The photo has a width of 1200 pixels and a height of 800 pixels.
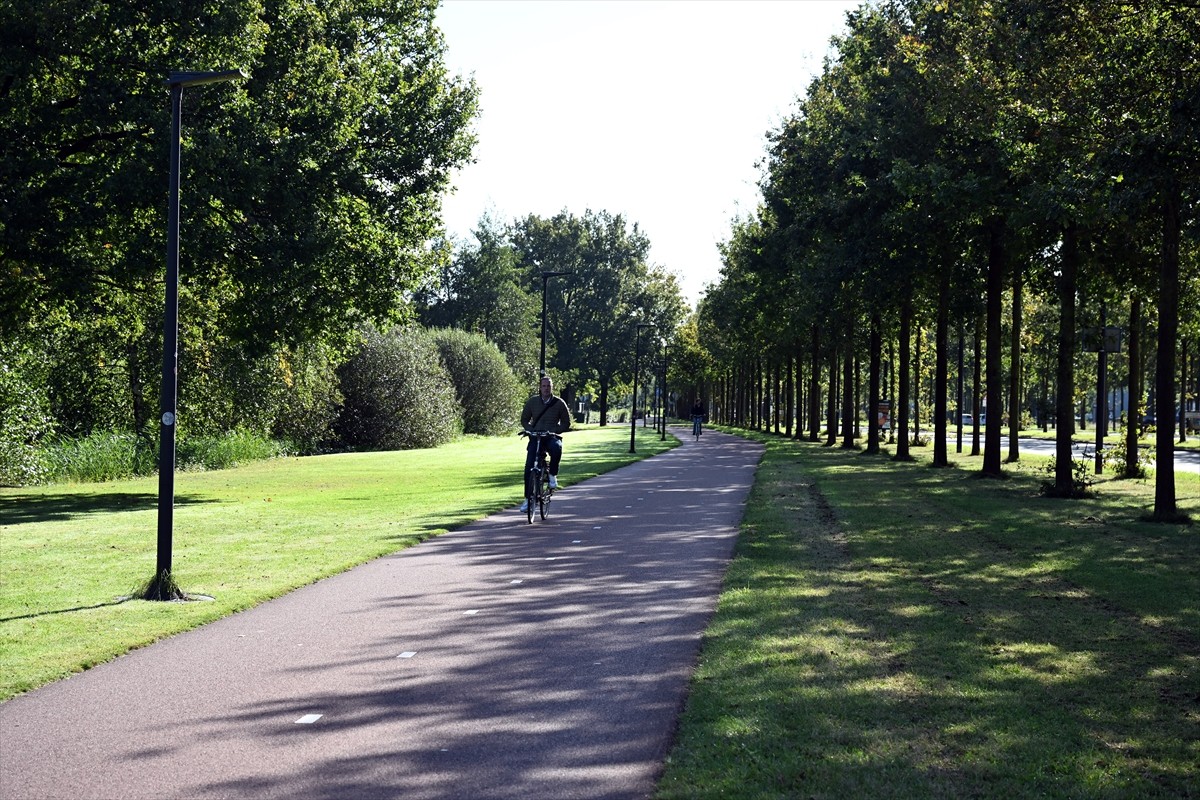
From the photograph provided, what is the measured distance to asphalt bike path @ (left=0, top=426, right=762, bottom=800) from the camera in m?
4.89

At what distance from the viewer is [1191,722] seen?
19.3ft

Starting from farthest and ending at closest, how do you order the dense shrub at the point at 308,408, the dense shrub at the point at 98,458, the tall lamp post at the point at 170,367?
the dense shrub at the point at 308,408 < the dense shrub at the point at 98,458 < the tall lamp post at the point at 170,367

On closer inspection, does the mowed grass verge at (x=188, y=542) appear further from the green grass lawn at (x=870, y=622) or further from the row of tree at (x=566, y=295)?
the row of tree at (x=566, y=295)

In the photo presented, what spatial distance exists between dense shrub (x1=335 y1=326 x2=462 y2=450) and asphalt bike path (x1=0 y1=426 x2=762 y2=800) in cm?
4249

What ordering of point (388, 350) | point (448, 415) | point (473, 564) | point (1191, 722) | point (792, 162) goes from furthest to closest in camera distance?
point (448, 415) → point (388, 350) → point (792, 162) → point (473, 564) → point (1191, 722)

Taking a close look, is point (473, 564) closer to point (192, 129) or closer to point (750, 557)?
point (750, 557)

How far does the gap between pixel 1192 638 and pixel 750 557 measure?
193 inches

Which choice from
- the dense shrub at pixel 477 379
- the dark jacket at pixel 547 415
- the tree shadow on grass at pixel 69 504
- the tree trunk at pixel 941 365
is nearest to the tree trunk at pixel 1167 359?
the dark jacket at pixel 547 415

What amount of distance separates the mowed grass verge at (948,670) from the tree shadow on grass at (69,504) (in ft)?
37.0

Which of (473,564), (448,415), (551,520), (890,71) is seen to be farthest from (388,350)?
(473,564)

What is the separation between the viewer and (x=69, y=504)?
806 inches

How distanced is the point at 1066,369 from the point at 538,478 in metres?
11.2

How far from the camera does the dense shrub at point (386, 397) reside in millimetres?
52656

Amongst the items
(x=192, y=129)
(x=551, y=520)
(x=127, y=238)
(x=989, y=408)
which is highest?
(x=192, y=129)
